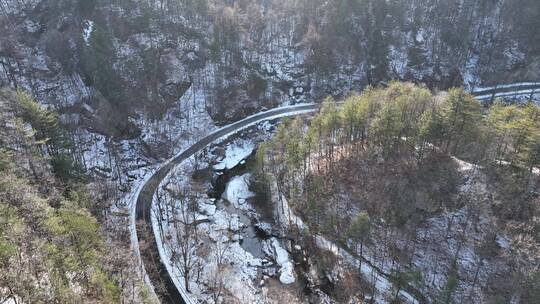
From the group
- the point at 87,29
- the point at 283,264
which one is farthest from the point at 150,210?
the point at 87,29

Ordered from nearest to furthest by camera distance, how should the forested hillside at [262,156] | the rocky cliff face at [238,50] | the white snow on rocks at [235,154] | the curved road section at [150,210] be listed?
the forested hillside at [262,156] → the curved road section at [150,210] → the white snow on rocks at [235,154] → the rocky cliff face at [238,50]

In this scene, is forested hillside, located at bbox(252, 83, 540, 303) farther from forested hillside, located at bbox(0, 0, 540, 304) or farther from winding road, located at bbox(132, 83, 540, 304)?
winding road, located at bbox(132, 83, 540, 304)

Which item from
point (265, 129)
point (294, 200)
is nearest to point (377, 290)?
point (294, 200)

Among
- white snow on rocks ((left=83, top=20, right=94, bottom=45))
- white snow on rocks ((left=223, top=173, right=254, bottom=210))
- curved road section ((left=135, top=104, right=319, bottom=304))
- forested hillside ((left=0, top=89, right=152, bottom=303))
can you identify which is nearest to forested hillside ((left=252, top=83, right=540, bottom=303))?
white snow on rocks ((left=223, top=173, right=254, bottom=210))

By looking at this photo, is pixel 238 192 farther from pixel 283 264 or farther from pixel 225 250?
pixel 283 264

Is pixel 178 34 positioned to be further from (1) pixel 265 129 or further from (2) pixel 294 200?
(2) pixel 294 200

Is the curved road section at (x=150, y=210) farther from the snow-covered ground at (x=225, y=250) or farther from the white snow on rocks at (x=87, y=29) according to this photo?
the white snow on rocks at (x=87, y=29)

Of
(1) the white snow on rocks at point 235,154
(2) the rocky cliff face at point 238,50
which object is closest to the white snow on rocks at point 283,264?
(1) the white snow on rocks at point 235,154

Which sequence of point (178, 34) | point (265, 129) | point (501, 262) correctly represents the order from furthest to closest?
1. point (178, 34)
2. point (265, 129)
3. point (501, 262)
